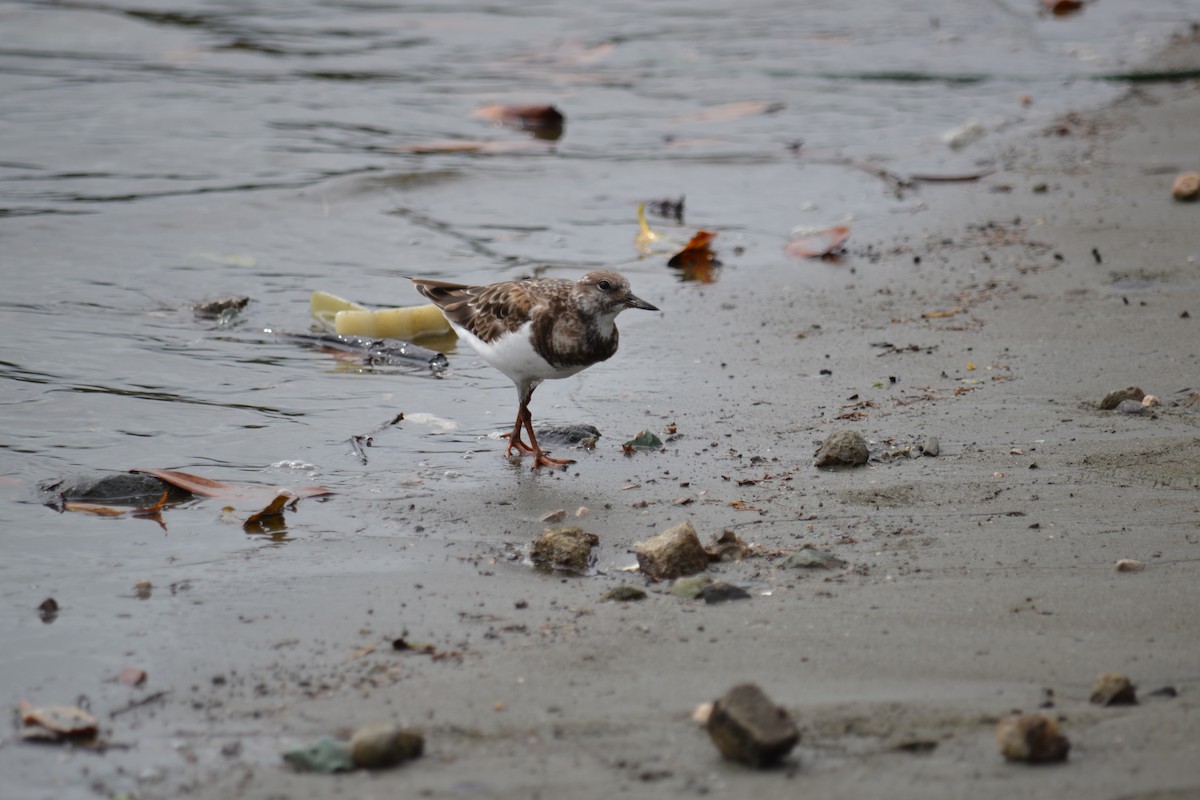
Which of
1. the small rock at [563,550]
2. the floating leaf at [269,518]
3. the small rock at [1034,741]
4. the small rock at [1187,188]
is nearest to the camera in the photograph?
the small rock at [1034,741]

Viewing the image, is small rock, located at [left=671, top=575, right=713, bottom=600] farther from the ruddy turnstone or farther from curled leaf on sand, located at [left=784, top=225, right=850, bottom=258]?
curled leaf on sand, located at [left=784, top=225, right=850, bottom=258]

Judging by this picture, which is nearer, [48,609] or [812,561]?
[48,609]

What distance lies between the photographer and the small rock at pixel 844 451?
454 cm

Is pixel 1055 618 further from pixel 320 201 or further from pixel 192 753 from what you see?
pixel 320 201

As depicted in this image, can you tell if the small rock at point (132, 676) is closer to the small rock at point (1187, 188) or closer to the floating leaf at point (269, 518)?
the floating leaf at point (269, 518)

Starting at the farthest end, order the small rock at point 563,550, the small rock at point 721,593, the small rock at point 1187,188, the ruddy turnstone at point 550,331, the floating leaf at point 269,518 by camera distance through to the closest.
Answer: the small rock at point 1187,188 < the ruddy turnstone at point 550,331 < the floating leaf at point 269,518 < the small rock at point 563,550 < the small rock at point 721,593

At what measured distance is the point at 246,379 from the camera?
19.0 feet

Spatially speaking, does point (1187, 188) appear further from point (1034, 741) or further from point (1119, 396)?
point (1034, 741)

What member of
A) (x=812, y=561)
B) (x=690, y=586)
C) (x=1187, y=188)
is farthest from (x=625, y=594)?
(x=1187, y=188)

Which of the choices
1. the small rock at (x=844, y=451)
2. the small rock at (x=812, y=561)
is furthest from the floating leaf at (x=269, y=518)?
the small rock at (x=844, y=451)

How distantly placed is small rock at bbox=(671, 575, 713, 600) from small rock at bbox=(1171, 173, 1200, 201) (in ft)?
15.6

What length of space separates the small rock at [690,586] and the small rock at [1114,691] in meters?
1.09

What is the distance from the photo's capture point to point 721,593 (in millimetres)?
3590

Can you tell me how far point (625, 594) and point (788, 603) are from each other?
45 cm
